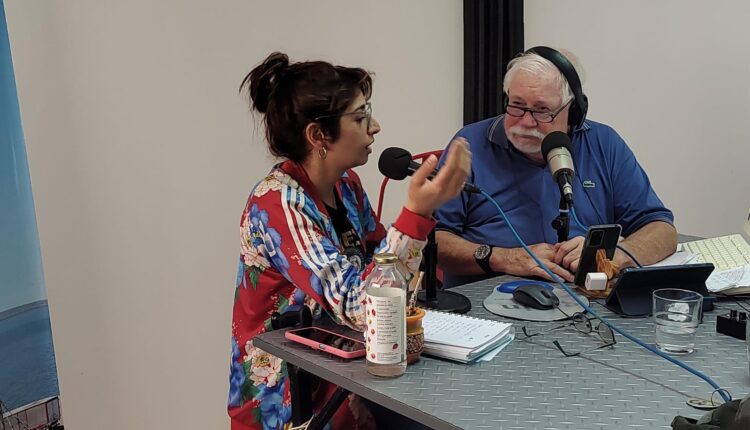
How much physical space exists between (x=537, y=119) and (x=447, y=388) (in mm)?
1029

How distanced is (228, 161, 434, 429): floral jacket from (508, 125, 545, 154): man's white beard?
736 mm

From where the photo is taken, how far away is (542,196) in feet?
6.17

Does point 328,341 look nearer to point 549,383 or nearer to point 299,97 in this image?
point 549,383

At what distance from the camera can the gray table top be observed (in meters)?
0.94

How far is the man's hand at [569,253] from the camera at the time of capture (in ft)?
5.27

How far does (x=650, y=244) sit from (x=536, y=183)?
357mm

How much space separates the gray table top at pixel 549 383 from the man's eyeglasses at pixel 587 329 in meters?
0.01

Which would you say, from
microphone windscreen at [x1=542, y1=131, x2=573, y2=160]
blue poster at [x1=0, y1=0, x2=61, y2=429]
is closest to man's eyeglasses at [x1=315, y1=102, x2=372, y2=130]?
microphone windscreen at [x1=542, y1=131, x2=573, y2=160]

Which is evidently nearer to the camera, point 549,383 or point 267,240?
point 549,383

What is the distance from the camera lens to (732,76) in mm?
2332

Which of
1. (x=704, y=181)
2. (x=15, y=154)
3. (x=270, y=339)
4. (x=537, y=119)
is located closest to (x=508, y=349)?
(x=270, y=339)

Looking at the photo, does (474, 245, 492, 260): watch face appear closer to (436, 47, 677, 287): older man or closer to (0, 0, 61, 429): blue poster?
(436, 47, 677, 287): older man

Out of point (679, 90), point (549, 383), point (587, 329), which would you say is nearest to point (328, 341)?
point (549, 383)

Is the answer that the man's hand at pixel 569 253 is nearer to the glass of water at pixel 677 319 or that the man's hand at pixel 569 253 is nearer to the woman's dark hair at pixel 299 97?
the glass of water at pixel 677 319
